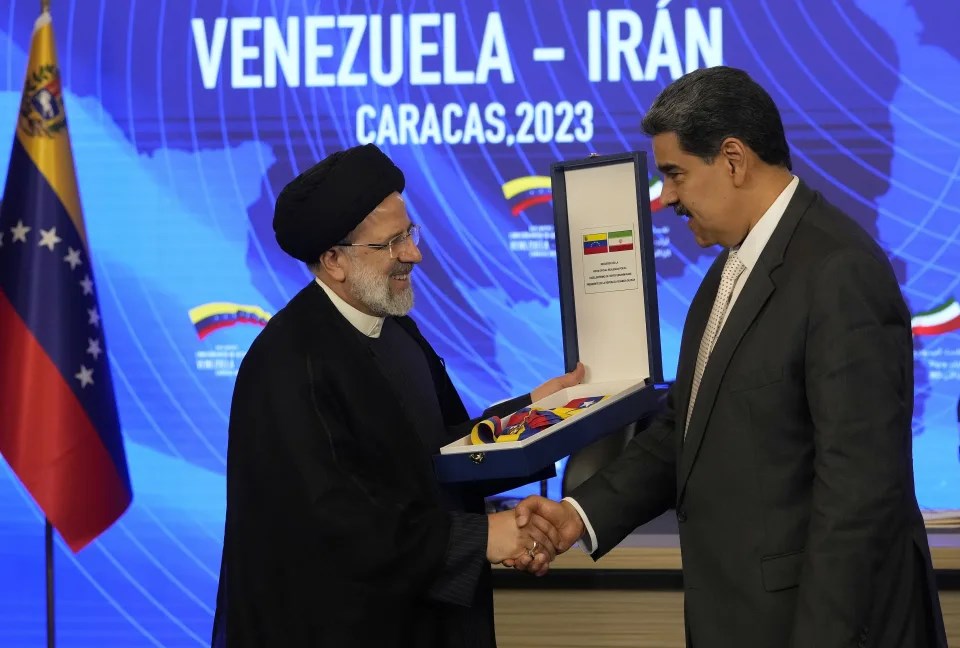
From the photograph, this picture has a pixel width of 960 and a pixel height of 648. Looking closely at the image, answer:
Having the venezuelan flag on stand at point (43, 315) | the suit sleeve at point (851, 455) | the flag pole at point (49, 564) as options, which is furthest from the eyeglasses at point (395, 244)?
the flag pole at point (49, 564)

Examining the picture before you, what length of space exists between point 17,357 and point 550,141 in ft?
6.65

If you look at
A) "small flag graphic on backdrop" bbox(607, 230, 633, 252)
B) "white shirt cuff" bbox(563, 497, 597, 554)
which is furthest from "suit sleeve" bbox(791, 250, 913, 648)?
"small flag graphic on backdrop" bbox(607, 230, 633, 252)

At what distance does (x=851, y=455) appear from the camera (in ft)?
5.29

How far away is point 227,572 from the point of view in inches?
85.1

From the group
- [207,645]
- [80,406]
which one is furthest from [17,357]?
[207,645]

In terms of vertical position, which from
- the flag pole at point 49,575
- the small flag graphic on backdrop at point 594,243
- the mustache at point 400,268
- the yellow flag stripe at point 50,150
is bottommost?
the flag pole at point 49,575

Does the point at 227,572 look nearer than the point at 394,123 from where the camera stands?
Yes

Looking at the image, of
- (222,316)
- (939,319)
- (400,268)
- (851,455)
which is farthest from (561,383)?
(222,316)

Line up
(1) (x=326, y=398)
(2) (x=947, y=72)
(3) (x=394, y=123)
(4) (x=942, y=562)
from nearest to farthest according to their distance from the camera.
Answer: (1) (x=326, y=398), (4) (x=942, y=562), (2) (x=947, y=72), (3) (x=394, y=123)

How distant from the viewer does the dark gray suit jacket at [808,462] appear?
5.31 feet

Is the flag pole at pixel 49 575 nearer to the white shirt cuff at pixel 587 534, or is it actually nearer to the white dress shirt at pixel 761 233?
the white shirt cuff at pixel 587 534

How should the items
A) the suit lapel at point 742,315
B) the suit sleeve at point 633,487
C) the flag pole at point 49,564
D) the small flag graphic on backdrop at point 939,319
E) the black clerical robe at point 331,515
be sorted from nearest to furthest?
the suit lapel at point 742,315, the black clerical robe at point 331,515, the suit sleeve at point 633,487, the flag pole at point 49,564, the small flag graphic on backdrop at point 939,319

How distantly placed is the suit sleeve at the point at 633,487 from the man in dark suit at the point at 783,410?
335 mm

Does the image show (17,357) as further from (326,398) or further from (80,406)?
(326,398)
